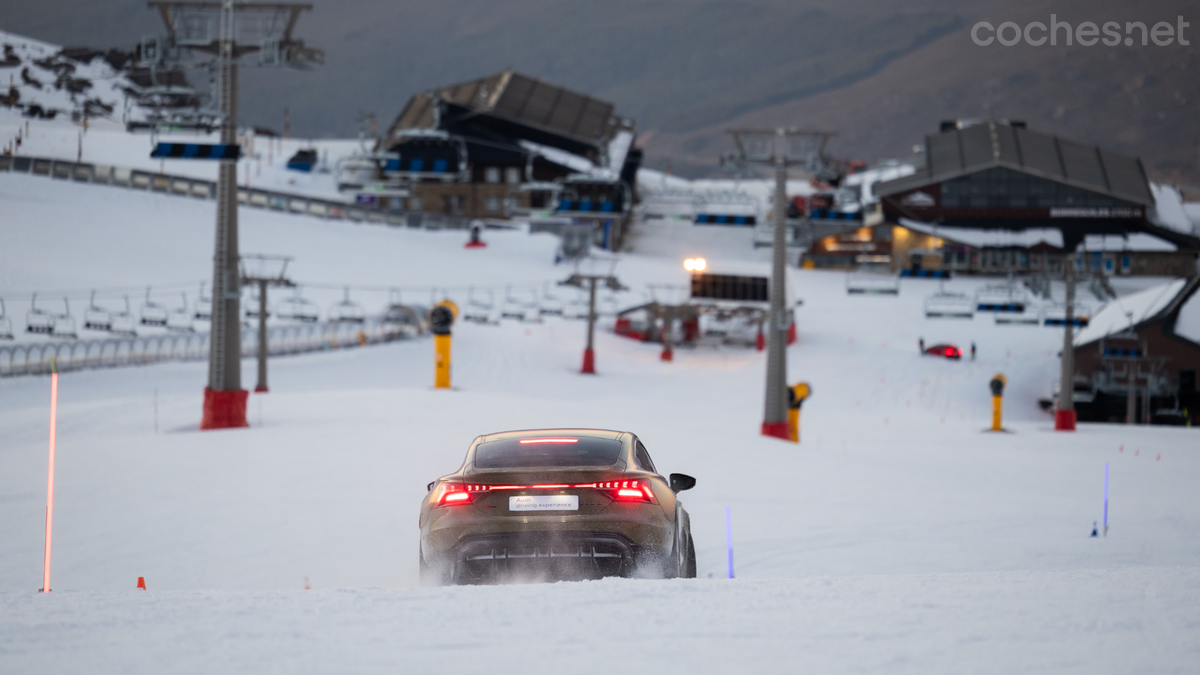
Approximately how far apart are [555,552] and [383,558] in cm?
509

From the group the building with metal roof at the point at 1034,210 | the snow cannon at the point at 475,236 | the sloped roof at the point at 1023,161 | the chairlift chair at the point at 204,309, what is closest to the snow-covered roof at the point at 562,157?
the snow cannon at the point at 475,236

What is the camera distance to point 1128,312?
164 feet

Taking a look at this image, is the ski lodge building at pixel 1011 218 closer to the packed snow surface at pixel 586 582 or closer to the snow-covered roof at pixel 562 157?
the snow-covered roof at pixel 562 157

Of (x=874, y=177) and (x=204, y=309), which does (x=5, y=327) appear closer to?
(x=204, y=309)

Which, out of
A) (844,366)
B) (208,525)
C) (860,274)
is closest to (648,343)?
(844,366)

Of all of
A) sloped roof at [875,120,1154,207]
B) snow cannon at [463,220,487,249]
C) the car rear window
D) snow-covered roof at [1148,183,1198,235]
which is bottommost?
the car rear window

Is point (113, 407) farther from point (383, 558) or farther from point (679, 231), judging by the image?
point (679, 231)

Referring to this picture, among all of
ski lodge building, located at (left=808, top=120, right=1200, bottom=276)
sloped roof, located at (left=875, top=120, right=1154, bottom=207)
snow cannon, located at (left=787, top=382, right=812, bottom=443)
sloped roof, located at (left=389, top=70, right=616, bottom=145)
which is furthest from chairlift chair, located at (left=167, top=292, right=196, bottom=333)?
sloped roof, located at (left=875, top=120, right=1154, bottom=207)

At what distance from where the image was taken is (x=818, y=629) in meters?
5.93

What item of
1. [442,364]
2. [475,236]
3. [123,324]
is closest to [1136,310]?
[442,364]

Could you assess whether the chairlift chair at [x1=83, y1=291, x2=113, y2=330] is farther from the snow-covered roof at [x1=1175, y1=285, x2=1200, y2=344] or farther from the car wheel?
the snow-covered roof at [x1=1175, y1=285, x2=1200, y2=344]

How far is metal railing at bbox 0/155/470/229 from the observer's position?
65.3m

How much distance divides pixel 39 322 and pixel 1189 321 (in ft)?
139

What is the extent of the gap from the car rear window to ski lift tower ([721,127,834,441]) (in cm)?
1681
